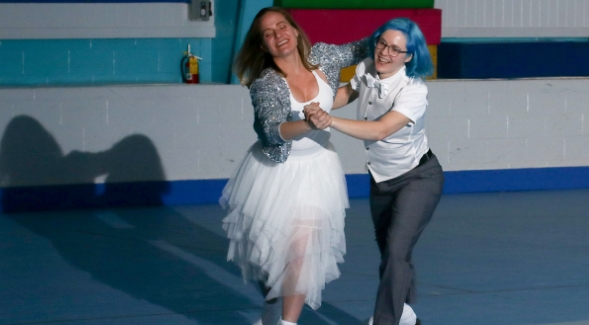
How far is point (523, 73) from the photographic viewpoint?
9680 mm

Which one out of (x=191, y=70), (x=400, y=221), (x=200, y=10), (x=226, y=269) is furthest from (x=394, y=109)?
(x=200, y=10)

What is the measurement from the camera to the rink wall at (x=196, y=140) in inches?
323

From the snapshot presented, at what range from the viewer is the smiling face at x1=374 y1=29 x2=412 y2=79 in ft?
13.0

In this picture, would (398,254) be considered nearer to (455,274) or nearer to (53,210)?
(455,274)

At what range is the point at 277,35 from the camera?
393 centimetres

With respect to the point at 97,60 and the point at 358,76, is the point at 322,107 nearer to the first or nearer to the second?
the point at 358,76

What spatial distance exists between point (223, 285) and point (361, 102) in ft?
5.71

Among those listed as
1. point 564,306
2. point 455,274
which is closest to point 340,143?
point 455,274

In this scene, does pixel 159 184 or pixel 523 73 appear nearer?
pixel 159 184

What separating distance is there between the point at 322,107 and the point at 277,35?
1.16 ft

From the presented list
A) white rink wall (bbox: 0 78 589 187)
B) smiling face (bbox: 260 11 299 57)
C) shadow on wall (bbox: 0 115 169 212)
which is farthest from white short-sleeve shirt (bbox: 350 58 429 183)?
shadow on wall (bbox: 0 115 169 212)

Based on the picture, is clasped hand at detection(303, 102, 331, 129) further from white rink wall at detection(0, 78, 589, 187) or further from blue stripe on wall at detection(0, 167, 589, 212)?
blue stripe on wall at detection(0, 167, 589, 212)

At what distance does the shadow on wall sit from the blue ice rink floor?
191 millimetres

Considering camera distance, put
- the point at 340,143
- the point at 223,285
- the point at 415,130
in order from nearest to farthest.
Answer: the point at 415,130 < the point at 223,285 < the point at 340,143
